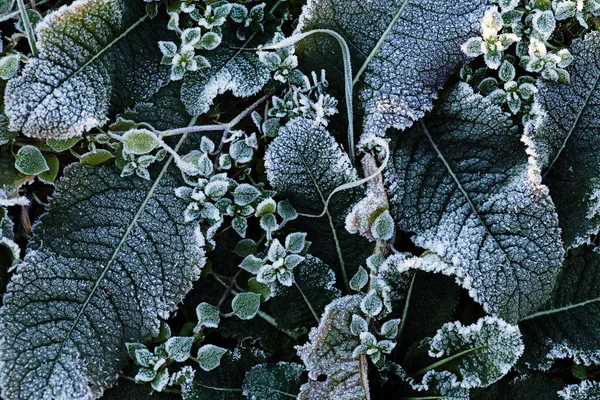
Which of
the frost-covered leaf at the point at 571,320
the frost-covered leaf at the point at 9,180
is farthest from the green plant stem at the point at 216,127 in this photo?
the frost-covered leaf at the point at 571,320

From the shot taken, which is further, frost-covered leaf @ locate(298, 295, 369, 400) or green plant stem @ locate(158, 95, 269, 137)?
green plant stem @ locate(158, 95, 269, 137)

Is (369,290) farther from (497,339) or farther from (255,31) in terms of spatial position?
(255,31)

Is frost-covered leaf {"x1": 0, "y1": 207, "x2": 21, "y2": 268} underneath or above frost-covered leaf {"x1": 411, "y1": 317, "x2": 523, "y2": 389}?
above

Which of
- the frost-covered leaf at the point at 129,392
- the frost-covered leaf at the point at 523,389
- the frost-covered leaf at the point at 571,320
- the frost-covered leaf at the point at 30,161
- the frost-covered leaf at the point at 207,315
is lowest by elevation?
the frost-covered leaf at the point at 523,389

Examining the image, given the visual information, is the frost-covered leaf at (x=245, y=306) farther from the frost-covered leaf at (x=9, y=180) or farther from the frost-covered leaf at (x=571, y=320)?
the frost-covered leaf at (x=571, y=320)

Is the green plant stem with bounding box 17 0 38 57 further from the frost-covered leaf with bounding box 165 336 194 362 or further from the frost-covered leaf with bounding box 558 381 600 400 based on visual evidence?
the frost-covered leaf with bounding box 558 381 600 400

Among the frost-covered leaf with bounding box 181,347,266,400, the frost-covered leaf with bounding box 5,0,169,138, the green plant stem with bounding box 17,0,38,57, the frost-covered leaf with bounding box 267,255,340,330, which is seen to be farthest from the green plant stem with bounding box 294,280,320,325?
the green plant stem with bounding box 17,0,38,57

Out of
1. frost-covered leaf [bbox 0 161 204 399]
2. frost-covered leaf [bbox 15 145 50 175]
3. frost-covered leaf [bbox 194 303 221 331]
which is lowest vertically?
frost-covered leaf [bbox 194 303 221 331]
